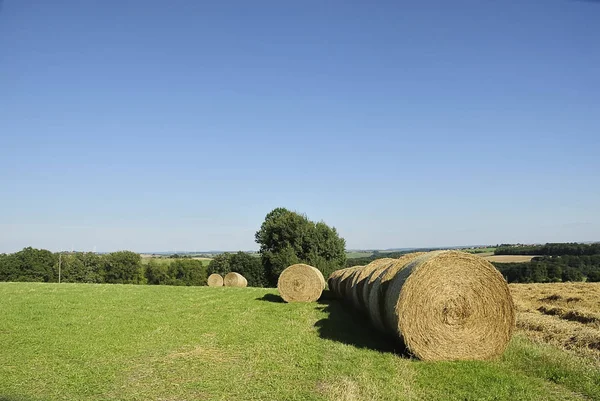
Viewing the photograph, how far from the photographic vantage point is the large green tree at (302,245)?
3962 cm

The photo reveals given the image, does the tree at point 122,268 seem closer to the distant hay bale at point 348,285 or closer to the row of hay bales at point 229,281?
the row of hay bales at point 229,281

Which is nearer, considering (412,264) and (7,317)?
(412,264)

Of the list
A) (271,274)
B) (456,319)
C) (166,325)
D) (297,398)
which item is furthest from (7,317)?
(271,274)

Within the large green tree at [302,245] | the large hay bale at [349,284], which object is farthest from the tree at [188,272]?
the large hay bale at [349,284]

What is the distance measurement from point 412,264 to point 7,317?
11.7m

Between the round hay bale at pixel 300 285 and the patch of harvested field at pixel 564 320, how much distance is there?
755cm

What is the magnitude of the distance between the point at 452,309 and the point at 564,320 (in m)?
4.74

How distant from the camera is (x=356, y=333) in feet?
34.2

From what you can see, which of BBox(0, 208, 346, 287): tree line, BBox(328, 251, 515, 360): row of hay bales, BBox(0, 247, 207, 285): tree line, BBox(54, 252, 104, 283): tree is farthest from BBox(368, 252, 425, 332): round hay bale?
BBox(54, 252, 104, 283): tree

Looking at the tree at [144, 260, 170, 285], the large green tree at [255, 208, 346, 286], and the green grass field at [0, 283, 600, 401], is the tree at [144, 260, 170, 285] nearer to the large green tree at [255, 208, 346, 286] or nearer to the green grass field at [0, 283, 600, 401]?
the large green tree at [255, 208, 346, 286]

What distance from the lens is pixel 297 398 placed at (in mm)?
5699

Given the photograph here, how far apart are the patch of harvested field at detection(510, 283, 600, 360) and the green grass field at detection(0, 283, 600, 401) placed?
72cm

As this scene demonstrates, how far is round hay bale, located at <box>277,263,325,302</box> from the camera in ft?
60.3

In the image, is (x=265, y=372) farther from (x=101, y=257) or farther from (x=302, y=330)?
(x=101, y=257)
